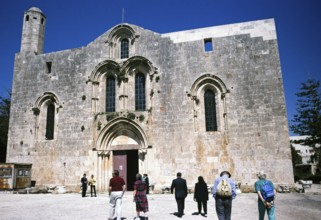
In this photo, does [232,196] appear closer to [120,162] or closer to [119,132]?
[120,162]

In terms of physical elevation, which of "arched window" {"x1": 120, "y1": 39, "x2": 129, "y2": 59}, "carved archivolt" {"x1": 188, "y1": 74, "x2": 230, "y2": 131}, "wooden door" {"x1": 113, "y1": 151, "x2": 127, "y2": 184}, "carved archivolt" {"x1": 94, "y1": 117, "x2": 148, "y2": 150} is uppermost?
"arched window" {"x1": 120, "y1": 39, "x2": 129, "y2": 59}

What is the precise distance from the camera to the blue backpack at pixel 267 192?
6.77 metres

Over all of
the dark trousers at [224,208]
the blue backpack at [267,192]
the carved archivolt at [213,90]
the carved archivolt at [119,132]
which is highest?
the carved archivolt at [213,90]

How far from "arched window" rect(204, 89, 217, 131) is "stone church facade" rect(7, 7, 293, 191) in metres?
0.07

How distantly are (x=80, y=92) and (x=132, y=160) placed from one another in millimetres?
6057

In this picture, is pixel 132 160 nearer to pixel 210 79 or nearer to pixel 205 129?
pixel 205 129

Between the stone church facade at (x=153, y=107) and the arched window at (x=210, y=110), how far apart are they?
0.22ft

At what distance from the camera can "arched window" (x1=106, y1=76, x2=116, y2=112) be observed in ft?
65.0

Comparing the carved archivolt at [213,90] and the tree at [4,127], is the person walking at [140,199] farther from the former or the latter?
the tree at [4,127]

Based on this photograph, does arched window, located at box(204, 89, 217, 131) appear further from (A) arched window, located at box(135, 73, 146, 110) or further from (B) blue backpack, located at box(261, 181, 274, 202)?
(B) blue backpack, located at box(261, 181, 274, 202)

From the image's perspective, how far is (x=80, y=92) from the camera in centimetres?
2000

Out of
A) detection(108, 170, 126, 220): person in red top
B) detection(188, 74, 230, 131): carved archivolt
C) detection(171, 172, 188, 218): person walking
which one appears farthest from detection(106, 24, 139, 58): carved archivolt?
detection(108, 170, 126, 220): person in red top

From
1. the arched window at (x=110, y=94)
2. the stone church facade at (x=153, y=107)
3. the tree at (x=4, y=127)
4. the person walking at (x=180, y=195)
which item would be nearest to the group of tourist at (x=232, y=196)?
the person walking at (x=180, y=195)

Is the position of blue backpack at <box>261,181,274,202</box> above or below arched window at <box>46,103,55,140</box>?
below
